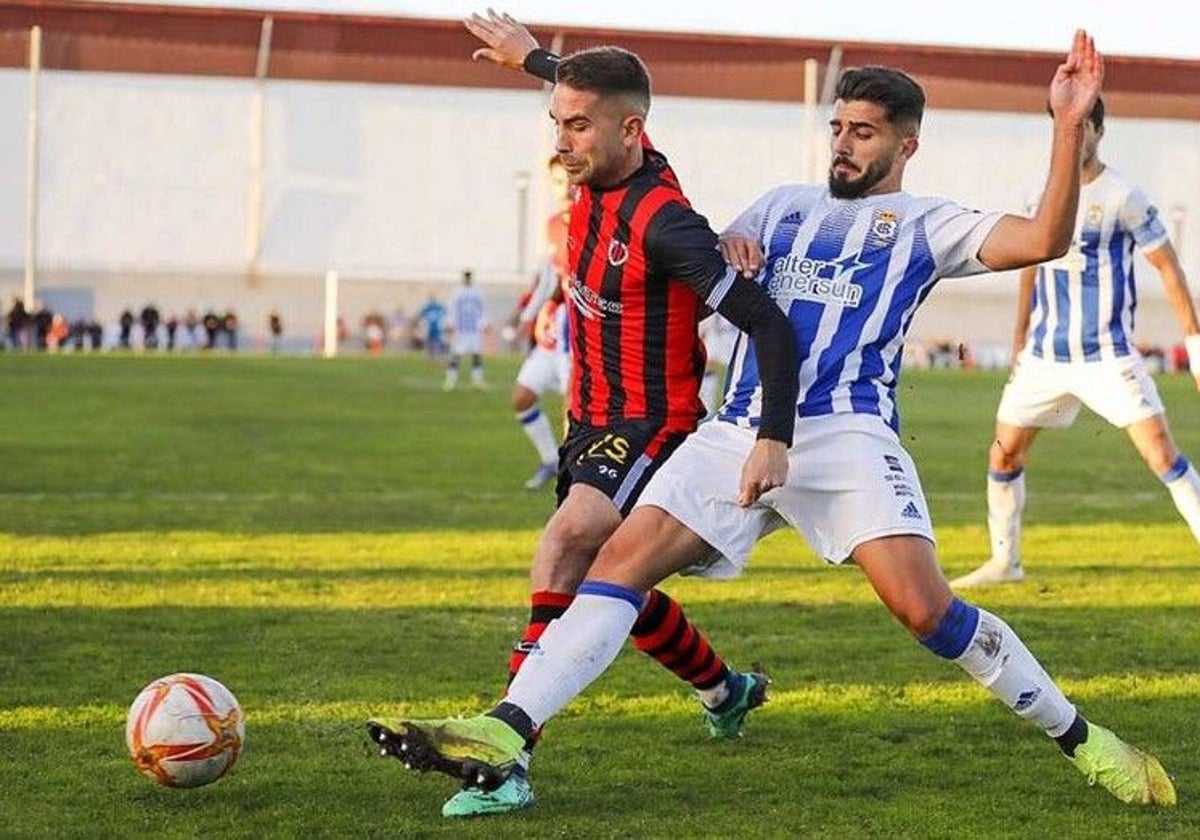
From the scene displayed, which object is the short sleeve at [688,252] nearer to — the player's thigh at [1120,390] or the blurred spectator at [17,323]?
the player's thigh at [1120,390]

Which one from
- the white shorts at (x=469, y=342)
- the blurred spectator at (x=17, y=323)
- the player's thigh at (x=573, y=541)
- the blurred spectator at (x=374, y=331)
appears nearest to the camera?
the player's thigh at (x=573, y=541)

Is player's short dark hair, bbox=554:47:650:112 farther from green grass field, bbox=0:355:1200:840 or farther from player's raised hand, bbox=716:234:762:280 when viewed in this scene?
green grass field, bbox=0:355:1200:840

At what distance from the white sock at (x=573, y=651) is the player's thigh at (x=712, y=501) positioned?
0.21 meters

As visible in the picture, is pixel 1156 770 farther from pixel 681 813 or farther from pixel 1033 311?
pixel 1033 311

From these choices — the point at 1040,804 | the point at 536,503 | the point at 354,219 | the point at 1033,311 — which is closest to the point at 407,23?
the point at 354,219

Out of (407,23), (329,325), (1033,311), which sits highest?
(407,23)

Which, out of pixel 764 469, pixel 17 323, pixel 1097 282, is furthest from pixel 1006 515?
pixel 17 323

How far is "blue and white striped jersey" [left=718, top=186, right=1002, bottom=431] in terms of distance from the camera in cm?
584

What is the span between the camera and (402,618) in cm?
925

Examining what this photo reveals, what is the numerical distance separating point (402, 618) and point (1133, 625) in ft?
10.5

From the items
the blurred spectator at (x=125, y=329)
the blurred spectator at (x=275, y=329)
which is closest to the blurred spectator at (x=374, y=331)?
the blurred spectator at (x=275, y=329)

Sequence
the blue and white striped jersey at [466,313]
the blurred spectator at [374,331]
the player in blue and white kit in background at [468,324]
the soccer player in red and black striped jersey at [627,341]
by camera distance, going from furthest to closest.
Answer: the blurred spectator at [374,331], the blue and white striped jersey at [466,313], the player in blue and white kit in background at [468,324], the soccer player in red and black striped jersey at [627,341]

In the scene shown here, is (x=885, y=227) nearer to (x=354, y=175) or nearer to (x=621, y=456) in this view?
(x=621, y=456)

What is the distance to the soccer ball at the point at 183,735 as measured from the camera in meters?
5.73
